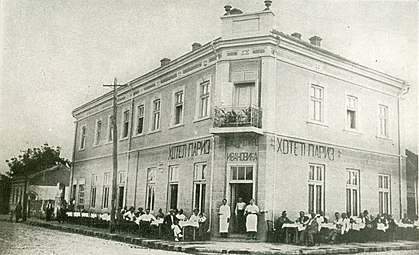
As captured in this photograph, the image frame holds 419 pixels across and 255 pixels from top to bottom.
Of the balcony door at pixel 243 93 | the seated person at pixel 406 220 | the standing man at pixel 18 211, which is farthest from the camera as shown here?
the standing man at pixel 18 211

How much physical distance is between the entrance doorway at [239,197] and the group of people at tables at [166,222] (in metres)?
0.59

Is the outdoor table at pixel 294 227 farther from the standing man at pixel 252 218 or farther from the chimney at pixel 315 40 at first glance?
the chimney at pixel 315 40

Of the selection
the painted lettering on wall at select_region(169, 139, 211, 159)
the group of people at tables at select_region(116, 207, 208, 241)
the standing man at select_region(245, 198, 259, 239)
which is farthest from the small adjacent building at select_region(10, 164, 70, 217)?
the standing man at select_region(245, 198, 259, 239)

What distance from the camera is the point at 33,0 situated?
23.0 feet

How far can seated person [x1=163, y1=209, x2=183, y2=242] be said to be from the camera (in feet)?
31.4

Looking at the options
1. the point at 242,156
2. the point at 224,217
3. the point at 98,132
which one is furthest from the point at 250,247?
the point at 98,132

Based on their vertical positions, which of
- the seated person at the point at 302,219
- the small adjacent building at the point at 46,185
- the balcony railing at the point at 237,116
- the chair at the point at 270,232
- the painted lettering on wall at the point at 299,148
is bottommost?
the chair at the point at 270,232

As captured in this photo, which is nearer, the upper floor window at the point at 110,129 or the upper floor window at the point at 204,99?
the upper floor window at the point at 204,99

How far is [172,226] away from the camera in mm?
9711

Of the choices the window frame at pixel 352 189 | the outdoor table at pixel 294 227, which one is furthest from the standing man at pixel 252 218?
the window frame at pixel 352 189

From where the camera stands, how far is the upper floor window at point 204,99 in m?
10.5

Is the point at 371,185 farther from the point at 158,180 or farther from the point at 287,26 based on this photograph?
the point at 158,180

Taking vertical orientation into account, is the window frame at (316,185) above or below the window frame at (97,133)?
below

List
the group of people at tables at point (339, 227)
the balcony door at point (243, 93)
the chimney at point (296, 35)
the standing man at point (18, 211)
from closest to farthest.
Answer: the chimney at point (296, 35), the group of people at tables at point (339, 227), the balcony door at point (243, 93), the standing man at point (18, 211)
